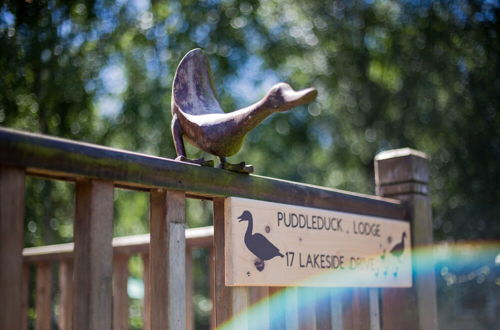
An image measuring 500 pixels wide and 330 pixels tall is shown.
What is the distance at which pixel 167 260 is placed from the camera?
157 cm

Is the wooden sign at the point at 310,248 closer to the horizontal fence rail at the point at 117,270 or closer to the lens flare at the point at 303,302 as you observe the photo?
the lens flare at the point at 303,302

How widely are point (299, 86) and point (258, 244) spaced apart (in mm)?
6487

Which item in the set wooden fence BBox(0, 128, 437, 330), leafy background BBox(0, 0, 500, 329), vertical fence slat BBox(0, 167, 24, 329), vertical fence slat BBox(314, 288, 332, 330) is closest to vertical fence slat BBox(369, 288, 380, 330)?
wooden fence BBox(0, 128, 437, 330)

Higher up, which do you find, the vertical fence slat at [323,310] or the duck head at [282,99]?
the duck head at [282,99]

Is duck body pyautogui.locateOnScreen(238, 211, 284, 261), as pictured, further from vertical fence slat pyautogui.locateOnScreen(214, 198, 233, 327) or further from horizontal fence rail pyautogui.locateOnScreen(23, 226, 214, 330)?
horizontal fence rail pyautogui.locateOnScreen(23, 226, 214, 330)

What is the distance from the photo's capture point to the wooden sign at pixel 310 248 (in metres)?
1.71

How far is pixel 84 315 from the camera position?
1357 millimetres

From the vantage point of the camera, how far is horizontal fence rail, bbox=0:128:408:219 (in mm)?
1285

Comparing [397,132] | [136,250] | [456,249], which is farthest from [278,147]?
[136,250]

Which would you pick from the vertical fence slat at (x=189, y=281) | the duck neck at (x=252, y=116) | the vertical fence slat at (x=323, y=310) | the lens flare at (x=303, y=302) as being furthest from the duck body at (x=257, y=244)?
the vertical fence slat at (x=189, y=281)

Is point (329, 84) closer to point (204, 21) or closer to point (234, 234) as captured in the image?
point (204, 21)

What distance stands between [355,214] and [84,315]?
3.80 feet

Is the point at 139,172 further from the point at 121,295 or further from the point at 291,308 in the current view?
the point at 121,295

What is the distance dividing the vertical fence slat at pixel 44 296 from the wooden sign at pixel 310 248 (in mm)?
1619
